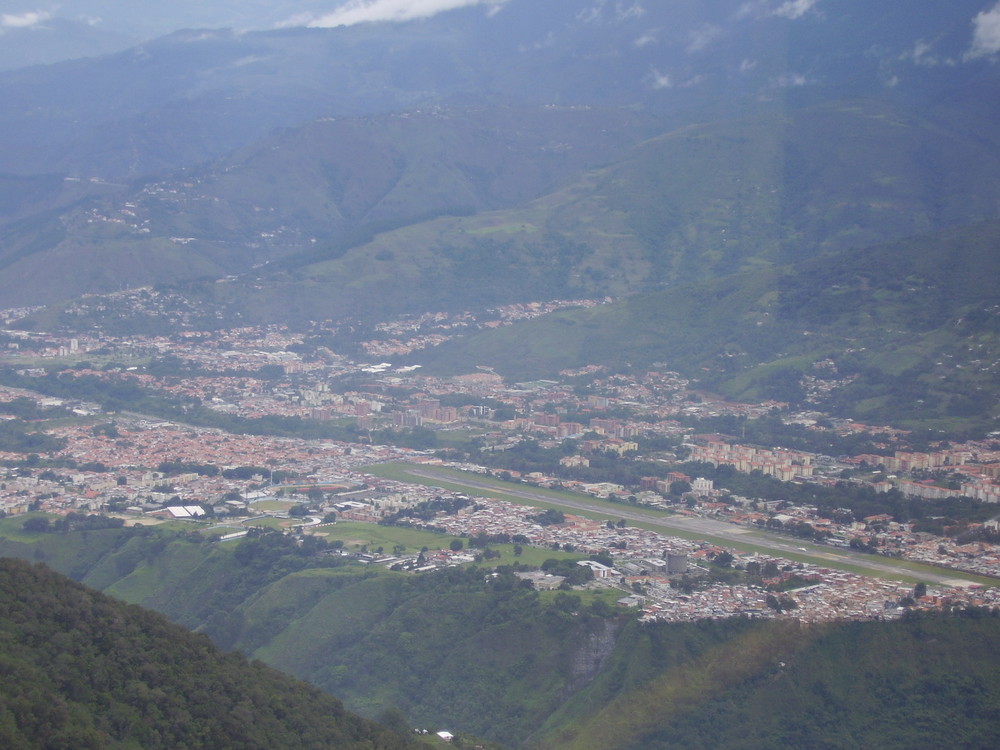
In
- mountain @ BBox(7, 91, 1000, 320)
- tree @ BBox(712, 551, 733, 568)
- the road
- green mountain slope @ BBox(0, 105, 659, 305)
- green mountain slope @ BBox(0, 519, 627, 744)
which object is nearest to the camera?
green mountain slope @ BBox(0, 519, 627, 744)

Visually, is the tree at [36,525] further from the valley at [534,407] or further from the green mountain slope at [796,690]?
the green mountain slope at [796,690]

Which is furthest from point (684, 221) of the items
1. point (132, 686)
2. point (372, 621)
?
point (132, 686)

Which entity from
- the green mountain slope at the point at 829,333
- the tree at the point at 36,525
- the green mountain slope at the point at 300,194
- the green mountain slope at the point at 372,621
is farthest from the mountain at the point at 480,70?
the green mountain slope at the point at 372,621

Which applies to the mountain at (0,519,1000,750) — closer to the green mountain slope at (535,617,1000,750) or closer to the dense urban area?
the green mountain slope at (535,617,1000,750)

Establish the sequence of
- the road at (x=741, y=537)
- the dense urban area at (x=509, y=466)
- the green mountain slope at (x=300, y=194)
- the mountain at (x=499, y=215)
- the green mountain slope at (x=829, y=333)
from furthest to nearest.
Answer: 1. the green mountain slope at (x=300, y=194)
2. the mountain at (x=499, y=215)
3. the green mountain slope at (x=829, y=333)
4. the dense urban area at (x=509, y=466)
5. the road at (x=741, y=537)

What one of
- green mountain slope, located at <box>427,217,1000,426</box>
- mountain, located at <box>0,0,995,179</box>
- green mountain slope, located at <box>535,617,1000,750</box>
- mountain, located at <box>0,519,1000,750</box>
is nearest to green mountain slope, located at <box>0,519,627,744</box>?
mountain, located at <box>0,519,1000,750</box>

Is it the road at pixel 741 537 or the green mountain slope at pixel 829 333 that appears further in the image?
the green mountain slope at pixel 829 333

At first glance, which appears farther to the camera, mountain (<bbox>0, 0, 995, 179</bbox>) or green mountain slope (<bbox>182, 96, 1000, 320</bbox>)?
mountain (<bbox>0, 0, 995, 179</bbox>)

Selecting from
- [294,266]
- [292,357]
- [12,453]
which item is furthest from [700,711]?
[294,266]
